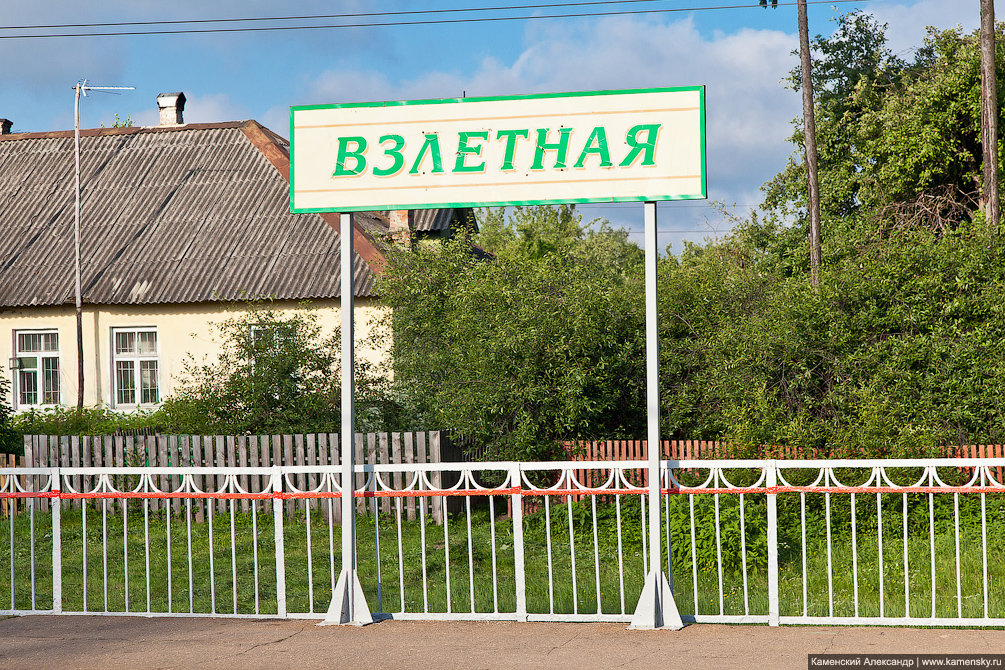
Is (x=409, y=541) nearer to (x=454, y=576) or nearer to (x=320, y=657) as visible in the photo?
(x=454, y=576)

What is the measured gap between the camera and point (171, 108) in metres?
26.3

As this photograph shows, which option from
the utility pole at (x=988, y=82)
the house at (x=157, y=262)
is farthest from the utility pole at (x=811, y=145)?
the house at (x=157, y=262)

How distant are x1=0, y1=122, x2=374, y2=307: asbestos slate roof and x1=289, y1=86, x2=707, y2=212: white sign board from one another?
11557mm

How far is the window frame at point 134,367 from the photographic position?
67.2 feet

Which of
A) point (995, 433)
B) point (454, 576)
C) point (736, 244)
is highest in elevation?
point (736, 244)

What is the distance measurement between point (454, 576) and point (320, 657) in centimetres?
442

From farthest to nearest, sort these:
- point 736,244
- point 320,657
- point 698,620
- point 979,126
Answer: point 736,244, point 979,126, point 698,620, point 320,657

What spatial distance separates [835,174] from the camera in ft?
78.3

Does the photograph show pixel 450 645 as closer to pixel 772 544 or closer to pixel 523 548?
pixel 772 544

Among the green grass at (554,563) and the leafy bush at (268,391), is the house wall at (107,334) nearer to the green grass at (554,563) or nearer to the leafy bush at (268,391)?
the leafy bush at (268,391)

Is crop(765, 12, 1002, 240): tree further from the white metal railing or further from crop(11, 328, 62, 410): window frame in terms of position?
crop(11, 328, 62, 410): window frame

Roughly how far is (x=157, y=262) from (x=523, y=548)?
1501 cm

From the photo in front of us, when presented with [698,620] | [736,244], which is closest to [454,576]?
[698,620]

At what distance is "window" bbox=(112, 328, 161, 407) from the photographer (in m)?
20.5
